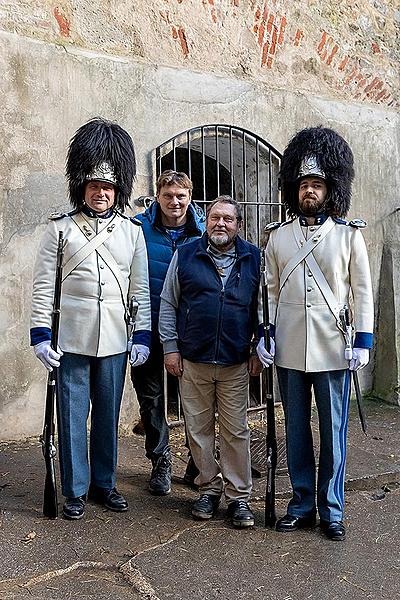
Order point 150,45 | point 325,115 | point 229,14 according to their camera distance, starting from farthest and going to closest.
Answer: point 325,115
point 229,14
point 150,45

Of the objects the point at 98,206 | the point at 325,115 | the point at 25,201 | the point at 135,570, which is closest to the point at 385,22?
the point at 325,115

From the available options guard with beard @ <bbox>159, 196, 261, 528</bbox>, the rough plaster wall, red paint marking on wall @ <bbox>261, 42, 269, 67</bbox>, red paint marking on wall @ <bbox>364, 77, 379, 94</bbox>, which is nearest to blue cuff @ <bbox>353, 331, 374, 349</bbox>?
guard with beard @ <bbox>159, 196, 261, 528</bbox>

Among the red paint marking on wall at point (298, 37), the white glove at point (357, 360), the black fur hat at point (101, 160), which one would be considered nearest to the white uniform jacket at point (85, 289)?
the black fur hat at point (101, 160)

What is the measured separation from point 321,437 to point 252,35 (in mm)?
3900

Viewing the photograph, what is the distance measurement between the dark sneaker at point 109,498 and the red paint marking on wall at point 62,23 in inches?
129

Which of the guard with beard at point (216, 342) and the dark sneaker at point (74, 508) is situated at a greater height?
the guard with beard at point (216, 342)

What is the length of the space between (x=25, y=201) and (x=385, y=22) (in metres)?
4.15

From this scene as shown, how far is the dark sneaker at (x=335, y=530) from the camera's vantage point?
3777 mm

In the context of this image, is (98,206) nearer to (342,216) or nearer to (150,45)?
(342,216)

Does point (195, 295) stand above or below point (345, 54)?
below

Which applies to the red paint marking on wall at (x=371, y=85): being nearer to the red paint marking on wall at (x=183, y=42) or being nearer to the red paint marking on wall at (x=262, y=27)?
the red paint marking on wall at (x=262, y=27)

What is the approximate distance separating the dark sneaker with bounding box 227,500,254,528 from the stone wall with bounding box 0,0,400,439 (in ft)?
6.19

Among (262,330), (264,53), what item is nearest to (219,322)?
(262,330)

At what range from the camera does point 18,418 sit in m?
5.28
